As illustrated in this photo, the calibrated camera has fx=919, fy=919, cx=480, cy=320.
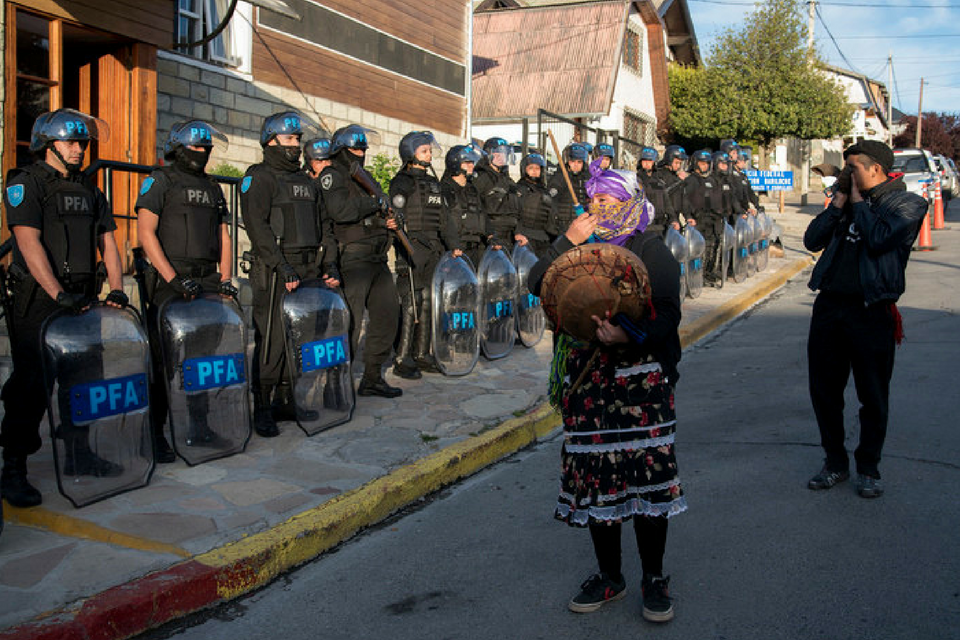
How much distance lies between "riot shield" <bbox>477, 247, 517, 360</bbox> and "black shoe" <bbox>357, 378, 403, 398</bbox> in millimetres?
1446

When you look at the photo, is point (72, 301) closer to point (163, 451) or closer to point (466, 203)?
point (163, 451)

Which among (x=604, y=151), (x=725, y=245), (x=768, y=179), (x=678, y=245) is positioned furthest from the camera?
(x=768, y=179)

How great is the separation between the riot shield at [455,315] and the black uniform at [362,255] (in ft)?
1.76

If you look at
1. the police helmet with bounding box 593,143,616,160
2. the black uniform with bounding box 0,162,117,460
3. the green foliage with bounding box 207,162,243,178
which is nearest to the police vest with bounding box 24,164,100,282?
the black uniform with bounding box 0,162,117,460

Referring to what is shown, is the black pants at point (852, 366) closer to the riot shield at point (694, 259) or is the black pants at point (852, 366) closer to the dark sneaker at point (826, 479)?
the dark sneaker at point (826, 479)

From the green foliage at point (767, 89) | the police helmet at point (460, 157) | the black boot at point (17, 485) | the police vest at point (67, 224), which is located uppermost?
the green foliage at point (767, 89)

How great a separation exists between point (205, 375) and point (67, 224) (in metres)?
1.11

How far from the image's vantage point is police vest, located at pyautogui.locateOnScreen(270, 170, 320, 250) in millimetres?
6082

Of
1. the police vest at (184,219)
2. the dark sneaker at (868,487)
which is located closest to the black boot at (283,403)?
the police vest at (184,219)

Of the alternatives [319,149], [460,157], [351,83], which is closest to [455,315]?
[460,157]

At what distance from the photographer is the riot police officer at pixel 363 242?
21.8 feet

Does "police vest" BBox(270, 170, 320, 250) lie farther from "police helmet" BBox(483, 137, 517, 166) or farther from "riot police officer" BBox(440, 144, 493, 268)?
"police helmet" BBox(483, 137, 517, 166)

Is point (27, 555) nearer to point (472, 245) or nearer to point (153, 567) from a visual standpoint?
point (153, 567)

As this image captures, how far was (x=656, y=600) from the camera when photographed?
346 centimetres
